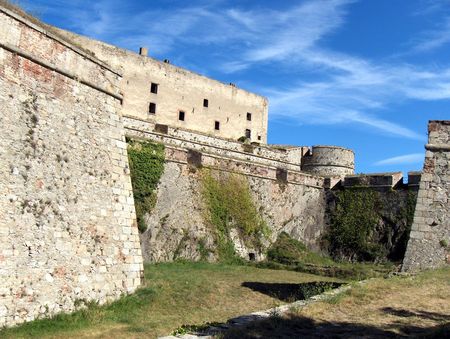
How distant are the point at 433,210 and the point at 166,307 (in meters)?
6.93

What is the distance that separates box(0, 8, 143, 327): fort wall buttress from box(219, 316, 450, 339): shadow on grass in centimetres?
469

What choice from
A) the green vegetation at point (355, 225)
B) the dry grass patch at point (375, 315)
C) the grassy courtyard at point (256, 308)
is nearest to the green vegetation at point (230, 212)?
the green vegetation at point (355, 225)

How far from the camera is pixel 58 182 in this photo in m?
10.4

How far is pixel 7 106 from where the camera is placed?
948 cm

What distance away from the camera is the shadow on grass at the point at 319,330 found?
6540 millimetres

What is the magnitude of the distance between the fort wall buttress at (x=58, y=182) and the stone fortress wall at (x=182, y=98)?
53.3 ft

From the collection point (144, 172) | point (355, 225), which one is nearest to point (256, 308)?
point (144, 172)

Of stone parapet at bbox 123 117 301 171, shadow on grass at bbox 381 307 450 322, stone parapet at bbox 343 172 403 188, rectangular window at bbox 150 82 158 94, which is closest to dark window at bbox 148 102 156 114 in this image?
rectangular window at bbox 150 82 158 94

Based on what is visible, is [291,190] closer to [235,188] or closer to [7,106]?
[235,188]

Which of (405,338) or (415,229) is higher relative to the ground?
(415,229)

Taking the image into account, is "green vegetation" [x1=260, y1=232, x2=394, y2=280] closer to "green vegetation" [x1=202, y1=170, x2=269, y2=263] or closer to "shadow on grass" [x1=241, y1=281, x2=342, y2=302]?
"green vegetation" [x1=202, y1=170, x2=269, y2=263]

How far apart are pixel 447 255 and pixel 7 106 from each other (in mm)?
10237

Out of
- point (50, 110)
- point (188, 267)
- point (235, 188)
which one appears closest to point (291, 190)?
point (235, 188)

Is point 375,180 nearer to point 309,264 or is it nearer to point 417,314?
point 309,264
